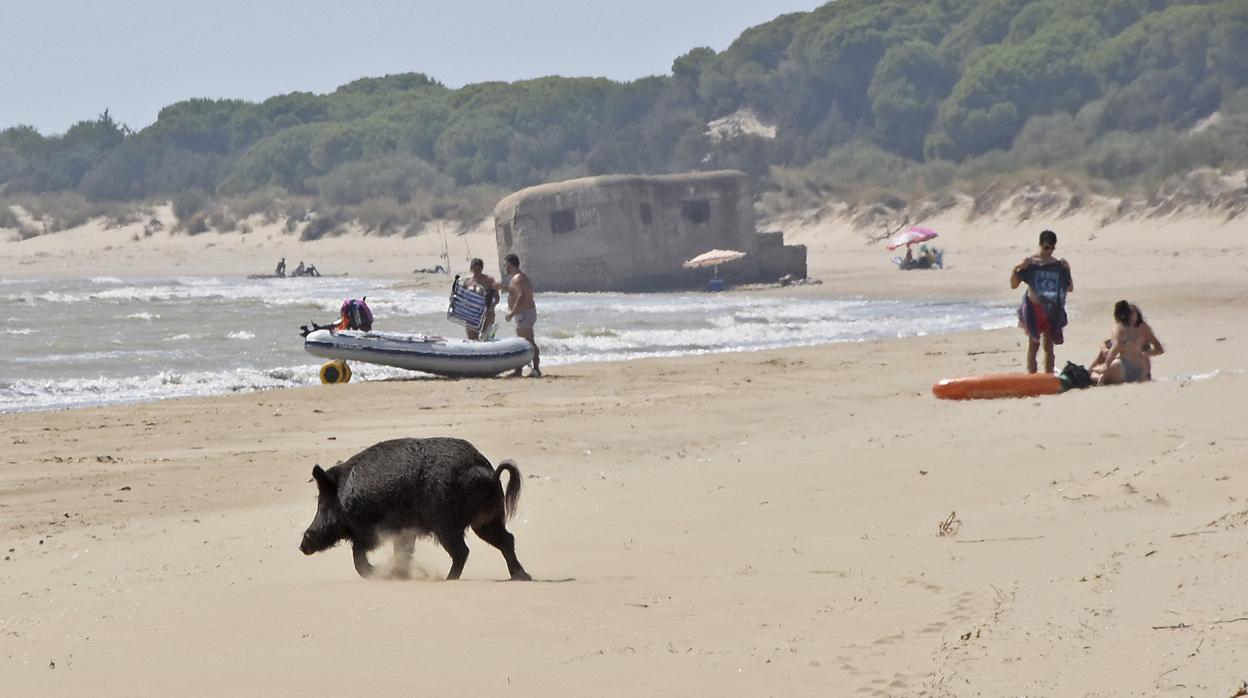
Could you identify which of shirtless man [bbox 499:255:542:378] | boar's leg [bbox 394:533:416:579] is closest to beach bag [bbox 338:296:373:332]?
shirtless man [bbox 499:255:542:378]

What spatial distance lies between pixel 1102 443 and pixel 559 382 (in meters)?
9.03

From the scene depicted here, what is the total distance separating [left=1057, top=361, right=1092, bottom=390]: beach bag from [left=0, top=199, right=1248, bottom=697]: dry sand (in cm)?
71

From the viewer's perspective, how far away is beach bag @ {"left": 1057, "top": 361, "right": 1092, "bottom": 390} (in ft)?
39.9

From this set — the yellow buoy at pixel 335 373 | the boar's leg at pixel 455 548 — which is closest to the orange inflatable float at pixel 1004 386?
the boar's leg at pixel 455 548

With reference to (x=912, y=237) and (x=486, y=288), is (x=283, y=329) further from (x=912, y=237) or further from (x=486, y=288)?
(x=912, y=237)

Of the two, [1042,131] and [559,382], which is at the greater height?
[1042,131]

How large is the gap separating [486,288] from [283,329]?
9.84 meters

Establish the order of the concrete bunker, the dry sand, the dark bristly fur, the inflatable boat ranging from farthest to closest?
the concrete bunker < the inflatable boat < the dark bristly fur < the dry sand

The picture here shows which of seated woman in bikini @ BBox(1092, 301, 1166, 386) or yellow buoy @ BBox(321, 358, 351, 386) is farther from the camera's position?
yellow buoy @ BBox(321, 358, 351, 386)

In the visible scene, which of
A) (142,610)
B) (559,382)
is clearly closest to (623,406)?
(559,382)

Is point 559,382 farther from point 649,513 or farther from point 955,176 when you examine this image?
point 955,176

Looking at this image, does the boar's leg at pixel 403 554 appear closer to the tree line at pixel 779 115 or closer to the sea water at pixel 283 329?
the sea water at pixel 283 329

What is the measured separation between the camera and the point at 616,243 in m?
37.8

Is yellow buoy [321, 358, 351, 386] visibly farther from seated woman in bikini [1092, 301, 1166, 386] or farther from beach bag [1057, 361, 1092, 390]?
seated woman in bikini [1092, 301, 1166, 386]
